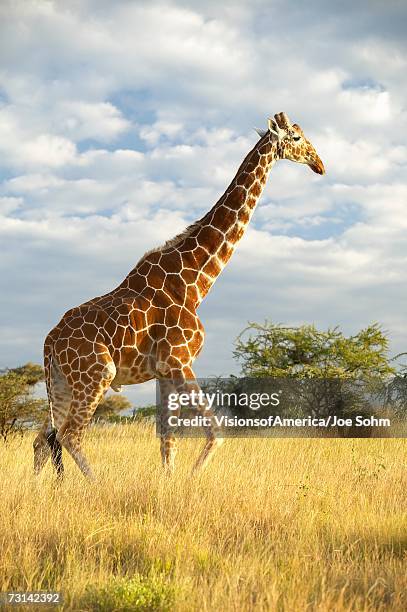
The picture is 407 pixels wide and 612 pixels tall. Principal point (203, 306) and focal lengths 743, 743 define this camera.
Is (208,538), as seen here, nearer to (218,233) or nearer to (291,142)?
(218,233)

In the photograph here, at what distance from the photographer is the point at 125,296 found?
9.45m

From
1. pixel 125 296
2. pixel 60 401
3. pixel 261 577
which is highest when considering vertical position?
pixel 125 296

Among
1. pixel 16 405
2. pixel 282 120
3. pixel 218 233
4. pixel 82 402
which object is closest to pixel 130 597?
pixel 82 402

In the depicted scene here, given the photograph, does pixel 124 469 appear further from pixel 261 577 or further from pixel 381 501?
pixel 261 577

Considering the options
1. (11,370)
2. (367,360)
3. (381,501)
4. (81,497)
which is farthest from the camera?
(11,370)

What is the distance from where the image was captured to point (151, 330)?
916 cm

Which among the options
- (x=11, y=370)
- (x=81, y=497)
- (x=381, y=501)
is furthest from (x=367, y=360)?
(x=81, y=497)

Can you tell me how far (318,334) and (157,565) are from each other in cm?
1532

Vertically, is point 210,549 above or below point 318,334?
below

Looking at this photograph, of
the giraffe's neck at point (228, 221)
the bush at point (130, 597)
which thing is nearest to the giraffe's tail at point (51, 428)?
the giraffe's neck at point (228, 221)

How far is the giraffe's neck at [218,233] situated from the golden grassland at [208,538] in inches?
97.3

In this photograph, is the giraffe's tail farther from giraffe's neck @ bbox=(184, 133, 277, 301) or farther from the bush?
the bush

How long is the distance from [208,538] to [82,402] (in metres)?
3.09

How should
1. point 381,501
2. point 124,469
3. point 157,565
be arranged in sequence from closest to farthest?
point 157,565
point 381,501
point 124,469
